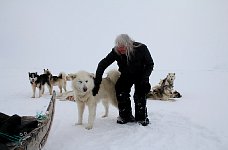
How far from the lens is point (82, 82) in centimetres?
451

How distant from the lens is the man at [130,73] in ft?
15.1

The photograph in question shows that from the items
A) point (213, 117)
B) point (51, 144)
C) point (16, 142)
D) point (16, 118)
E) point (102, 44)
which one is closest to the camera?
point (16, 142)

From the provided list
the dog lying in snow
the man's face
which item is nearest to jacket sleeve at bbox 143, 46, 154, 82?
the man's face

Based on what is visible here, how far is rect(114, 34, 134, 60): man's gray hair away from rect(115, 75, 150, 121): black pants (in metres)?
0.45

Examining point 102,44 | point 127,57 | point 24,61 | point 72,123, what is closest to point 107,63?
point 127,57

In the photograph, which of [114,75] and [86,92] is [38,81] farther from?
[86,92]

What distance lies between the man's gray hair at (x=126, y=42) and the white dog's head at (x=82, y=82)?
716 mm

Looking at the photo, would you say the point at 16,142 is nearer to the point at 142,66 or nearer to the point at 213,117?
the point at 142,66

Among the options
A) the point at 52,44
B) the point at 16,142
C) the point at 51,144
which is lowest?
the point at 51,144

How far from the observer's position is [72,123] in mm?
4895

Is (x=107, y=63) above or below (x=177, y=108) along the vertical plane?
above

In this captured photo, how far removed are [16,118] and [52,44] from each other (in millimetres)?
44485

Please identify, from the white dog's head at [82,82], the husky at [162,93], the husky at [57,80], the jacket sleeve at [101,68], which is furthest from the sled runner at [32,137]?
the husky at [57,80]

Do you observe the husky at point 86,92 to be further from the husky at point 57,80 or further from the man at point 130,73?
the husky at point 57,80
